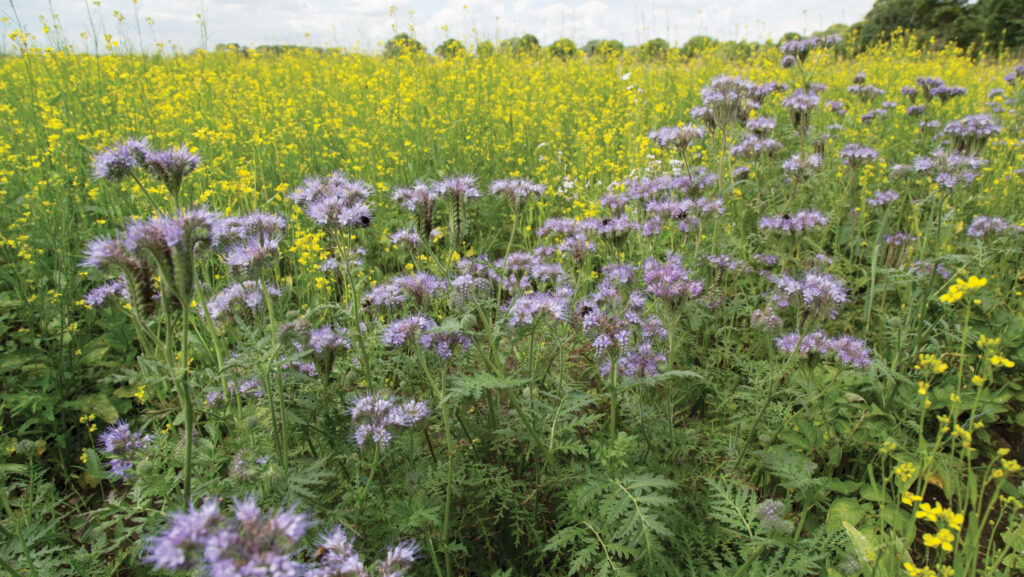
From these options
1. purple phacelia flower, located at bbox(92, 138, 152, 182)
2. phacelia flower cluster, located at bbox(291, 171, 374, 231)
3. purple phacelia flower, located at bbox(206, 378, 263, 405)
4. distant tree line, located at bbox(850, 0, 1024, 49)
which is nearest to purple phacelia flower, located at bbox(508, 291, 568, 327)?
phacelia flower cluster, located at bbox(291, 171, 374, 231)

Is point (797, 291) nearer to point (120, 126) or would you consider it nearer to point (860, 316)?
point (860, 316)

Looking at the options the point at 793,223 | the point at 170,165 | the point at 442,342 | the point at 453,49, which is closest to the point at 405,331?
the point at 442,342

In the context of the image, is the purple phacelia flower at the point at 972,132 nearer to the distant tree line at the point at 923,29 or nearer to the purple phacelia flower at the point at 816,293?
the purple phacelia flower at the point at 816,293

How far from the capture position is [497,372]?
2072mm

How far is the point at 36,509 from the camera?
229cm

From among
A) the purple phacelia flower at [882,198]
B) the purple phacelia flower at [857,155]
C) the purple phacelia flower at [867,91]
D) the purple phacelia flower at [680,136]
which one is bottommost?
the purple phacelia flower at [882,198]

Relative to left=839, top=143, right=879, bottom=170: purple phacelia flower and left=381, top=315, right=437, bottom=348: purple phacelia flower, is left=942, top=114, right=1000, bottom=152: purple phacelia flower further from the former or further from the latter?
left=381, top=315, right=437, bottom=348: purple phacelia flower

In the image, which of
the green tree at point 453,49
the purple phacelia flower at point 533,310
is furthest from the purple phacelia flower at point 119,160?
the green tree at point 453,49

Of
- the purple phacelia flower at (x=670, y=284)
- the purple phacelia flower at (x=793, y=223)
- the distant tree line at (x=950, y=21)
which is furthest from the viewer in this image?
the distant tree line at (x=950, y=21)

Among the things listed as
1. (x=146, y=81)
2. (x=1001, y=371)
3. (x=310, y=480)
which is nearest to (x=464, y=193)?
(x=310, y=480)

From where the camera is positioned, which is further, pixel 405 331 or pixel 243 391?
pixel 243 391

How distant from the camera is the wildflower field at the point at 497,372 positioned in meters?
1.82

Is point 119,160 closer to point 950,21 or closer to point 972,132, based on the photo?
point 972,132

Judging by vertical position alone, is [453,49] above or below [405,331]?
above
